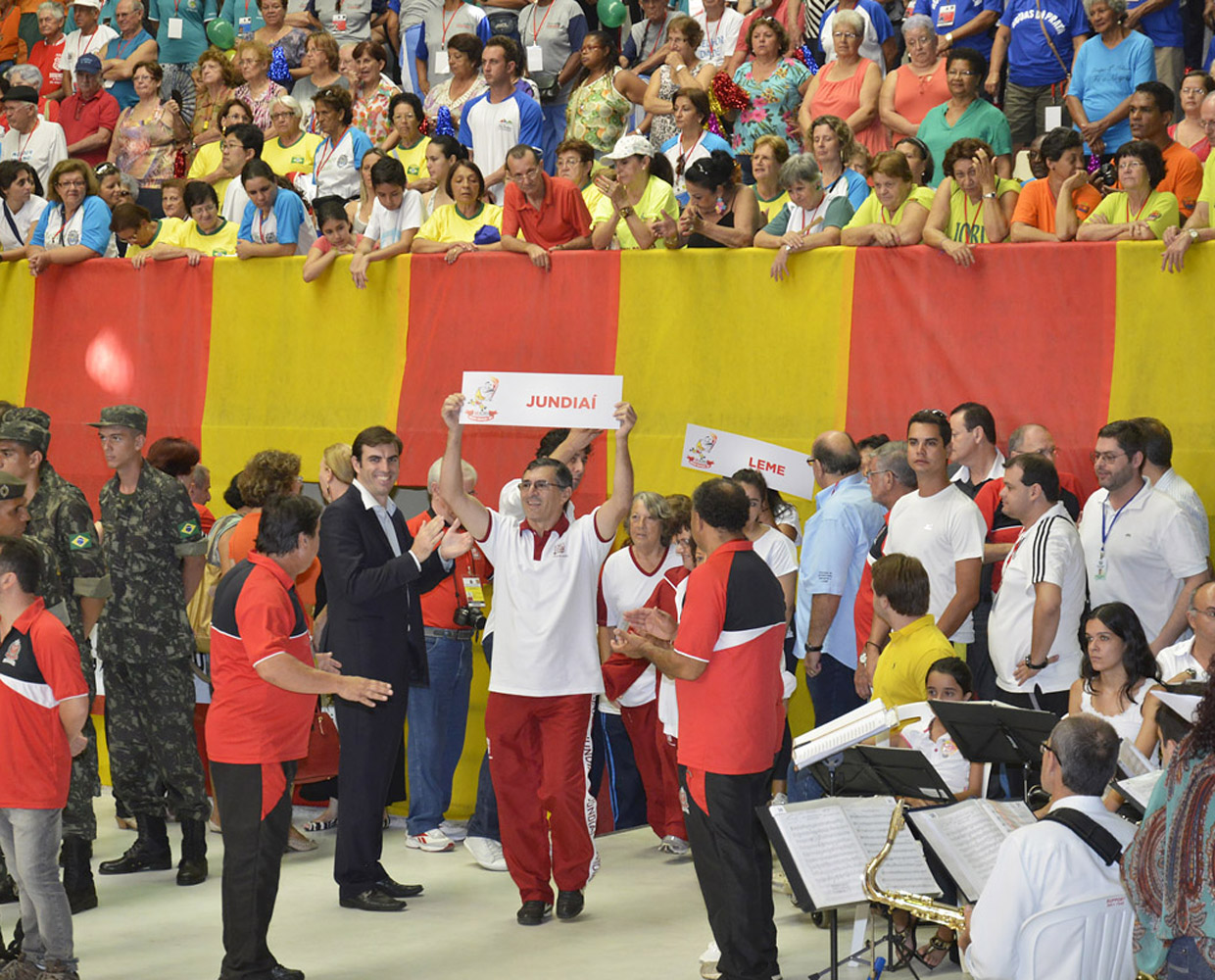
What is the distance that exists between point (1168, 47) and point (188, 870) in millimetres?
8171

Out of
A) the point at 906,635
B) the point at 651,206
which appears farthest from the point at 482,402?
the point at 651,206

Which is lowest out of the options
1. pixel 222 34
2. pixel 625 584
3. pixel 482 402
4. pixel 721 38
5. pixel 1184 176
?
pixel 625 584

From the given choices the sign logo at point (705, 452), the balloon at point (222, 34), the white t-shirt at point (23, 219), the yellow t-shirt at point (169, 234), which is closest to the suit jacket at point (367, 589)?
the sign logo at point (705, 452)

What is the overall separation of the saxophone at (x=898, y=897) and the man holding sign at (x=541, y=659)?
1881 mm

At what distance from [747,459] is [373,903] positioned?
2.85 metres

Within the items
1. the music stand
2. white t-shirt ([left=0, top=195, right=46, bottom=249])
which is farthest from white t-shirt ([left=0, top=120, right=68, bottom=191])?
the music stand

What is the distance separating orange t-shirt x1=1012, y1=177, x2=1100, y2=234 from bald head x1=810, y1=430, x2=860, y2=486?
1.72m

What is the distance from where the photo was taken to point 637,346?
8938mm

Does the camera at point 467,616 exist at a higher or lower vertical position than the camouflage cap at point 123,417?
lower

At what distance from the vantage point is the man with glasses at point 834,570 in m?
7.70

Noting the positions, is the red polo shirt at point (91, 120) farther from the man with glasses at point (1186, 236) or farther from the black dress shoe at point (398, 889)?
the man with glasses at point (1186, 236)

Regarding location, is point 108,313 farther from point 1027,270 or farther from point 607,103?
point 1027,270

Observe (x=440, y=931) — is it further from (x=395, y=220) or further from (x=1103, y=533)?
(x=395, y=220)

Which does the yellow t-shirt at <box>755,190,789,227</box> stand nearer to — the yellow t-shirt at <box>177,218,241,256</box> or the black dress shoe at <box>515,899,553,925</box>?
the yellow t-shirt at <box>177,218,241,256</box>
